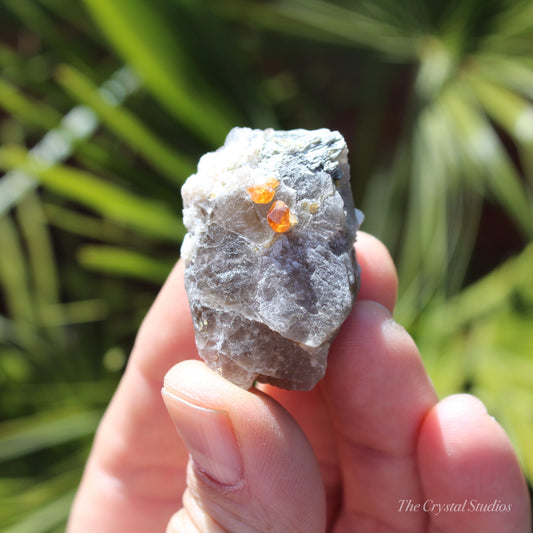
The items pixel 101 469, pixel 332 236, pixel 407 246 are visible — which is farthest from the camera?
pixel 407 246

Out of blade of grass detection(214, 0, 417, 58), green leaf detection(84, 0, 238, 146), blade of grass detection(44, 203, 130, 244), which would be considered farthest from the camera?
blade of grass detection(44, 203, 130, 244)

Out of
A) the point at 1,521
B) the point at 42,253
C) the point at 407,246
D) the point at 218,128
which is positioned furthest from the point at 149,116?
the point at 1,521

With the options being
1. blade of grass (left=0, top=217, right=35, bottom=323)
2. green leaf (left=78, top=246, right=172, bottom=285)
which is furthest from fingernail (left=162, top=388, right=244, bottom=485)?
blade of grass (left=0, top=217, right=35, bottom=323)

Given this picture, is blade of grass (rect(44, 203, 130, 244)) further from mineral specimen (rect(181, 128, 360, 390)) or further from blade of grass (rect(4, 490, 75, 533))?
mineral specimen (rect(181, 128, 360, 390))

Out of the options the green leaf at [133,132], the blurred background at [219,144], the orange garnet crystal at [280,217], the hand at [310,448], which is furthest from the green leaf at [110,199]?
the orange garnet crystal at [280,217]

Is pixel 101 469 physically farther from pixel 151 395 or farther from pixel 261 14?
pixel 261 14

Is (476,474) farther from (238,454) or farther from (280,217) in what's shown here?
(280,217)

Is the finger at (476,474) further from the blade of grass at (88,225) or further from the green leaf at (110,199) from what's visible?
the blade of grass at (88,225)
